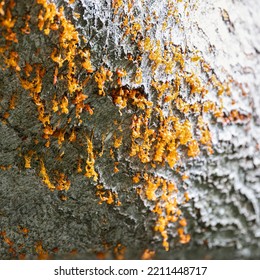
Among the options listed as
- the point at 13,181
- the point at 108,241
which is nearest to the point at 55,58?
the point at 13,181

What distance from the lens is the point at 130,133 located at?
0.69 metres

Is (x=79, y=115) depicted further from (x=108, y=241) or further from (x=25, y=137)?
(x=108, y=241)

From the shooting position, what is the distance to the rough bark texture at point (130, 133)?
0.62 m

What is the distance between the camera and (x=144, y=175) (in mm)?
711

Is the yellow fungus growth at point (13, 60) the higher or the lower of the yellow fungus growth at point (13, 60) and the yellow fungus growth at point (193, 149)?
the higher

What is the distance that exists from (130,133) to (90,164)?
8cm

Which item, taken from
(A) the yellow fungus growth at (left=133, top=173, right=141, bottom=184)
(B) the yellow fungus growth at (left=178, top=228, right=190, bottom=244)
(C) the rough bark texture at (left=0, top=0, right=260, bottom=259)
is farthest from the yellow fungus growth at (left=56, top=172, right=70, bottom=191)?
(B) the yellow fungus growth at (left=178, top=228, right=190, bottom=244)

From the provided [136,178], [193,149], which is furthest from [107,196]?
[193,149]

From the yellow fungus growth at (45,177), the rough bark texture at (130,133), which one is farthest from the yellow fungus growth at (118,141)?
the yellow fungus growth at (45,177)

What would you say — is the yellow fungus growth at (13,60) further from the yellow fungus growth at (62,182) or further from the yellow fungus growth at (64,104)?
the yellow fungus growth at (62,182)

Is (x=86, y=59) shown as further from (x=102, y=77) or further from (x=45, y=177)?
(x=45, y=177)

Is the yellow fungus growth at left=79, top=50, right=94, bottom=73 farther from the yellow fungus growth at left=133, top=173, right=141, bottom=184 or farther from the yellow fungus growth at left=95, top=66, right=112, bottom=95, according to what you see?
the yellow fungus growth at left=133, top=173, right=141, bottom=184

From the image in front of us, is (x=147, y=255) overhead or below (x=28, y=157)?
below

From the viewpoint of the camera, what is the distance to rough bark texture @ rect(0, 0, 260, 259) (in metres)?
0.62
